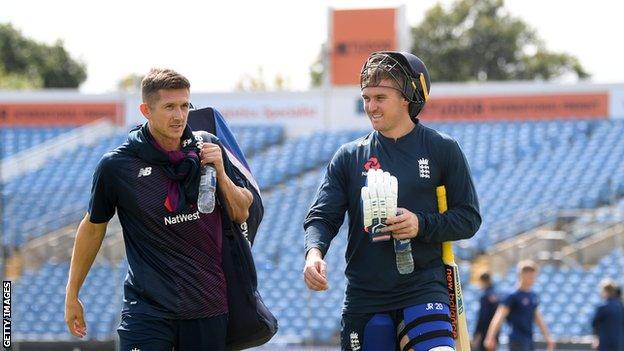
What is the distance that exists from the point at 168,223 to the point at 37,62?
68.7 metres

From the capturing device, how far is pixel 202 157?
5965 millimetres

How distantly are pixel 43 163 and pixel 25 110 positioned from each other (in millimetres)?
3374

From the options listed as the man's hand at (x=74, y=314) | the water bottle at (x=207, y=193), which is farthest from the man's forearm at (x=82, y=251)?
the water bottle at (x=207, y=193)

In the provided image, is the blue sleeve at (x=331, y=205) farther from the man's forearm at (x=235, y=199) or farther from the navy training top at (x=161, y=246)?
the navy training top at (x=161, y=246)

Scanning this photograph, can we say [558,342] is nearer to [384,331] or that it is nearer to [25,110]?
[384,331]

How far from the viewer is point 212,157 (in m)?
5.95

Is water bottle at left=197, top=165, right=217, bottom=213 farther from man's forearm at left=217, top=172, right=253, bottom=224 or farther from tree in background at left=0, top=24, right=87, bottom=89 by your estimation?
tree in background at left=0, top=24, right=87, bottom=89

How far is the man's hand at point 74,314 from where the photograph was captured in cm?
619

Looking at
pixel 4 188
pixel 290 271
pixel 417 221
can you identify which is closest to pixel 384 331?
pixel 417 221

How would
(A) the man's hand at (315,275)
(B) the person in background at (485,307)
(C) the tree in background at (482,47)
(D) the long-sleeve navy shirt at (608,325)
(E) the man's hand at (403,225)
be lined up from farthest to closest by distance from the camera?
(C) the tree in background at (482,47) < (B) the person in background at (485,307) < (D) the long-sleeve navy shirt at (608,325) < (E) the man's hand at (403,225) < (A) the man's hand at (315,275)

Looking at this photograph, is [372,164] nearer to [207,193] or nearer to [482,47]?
[207,193]

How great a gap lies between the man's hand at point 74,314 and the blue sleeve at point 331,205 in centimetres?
118

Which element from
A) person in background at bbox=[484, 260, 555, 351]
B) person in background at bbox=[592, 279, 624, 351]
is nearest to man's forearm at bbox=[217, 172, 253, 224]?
person in background at bbox=[484, 260, 555, 351]

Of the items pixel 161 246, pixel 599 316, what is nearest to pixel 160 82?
pixel 161 246
